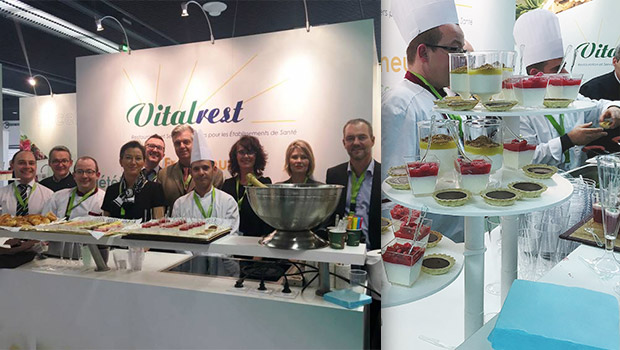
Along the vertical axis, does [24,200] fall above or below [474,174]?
below

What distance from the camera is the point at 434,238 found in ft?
4.22

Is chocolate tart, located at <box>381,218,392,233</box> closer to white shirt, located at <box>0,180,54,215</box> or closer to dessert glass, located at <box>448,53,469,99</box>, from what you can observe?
dessert glass, located at <box>448,53,469,99</box>

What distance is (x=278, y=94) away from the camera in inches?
66.0

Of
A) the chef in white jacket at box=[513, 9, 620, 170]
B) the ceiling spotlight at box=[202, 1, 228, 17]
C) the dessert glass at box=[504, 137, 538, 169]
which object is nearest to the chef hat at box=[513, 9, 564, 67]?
the chef in white jacket at box=[513, 9, 620, 170]

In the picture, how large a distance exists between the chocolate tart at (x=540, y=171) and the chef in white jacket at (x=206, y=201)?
1061mm

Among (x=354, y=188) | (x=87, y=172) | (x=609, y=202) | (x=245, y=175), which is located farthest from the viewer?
(x=87, y=172)

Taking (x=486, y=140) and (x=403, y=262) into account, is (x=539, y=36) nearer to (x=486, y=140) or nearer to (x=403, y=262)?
(x=486, y=140)

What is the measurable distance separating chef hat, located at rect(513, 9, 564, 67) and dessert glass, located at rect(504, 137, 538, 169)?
21 centimetres

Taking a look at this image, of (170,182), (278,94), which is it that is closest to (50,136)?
(170,182)

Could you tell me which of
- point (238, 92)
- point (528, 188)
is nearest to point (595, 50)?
point (528, 188)

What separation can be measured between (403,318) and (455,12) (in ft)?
3.09

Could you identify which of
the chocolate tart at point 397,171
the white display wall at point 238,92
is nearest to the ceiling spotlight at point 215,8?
the white display wall at point 238,92

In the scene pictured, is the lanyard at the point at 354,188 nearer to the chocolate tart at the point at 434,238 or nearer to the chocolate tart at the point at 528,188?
the chocolate tart at the point at 434,238

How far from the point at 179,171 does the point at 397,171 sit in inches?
37.2
